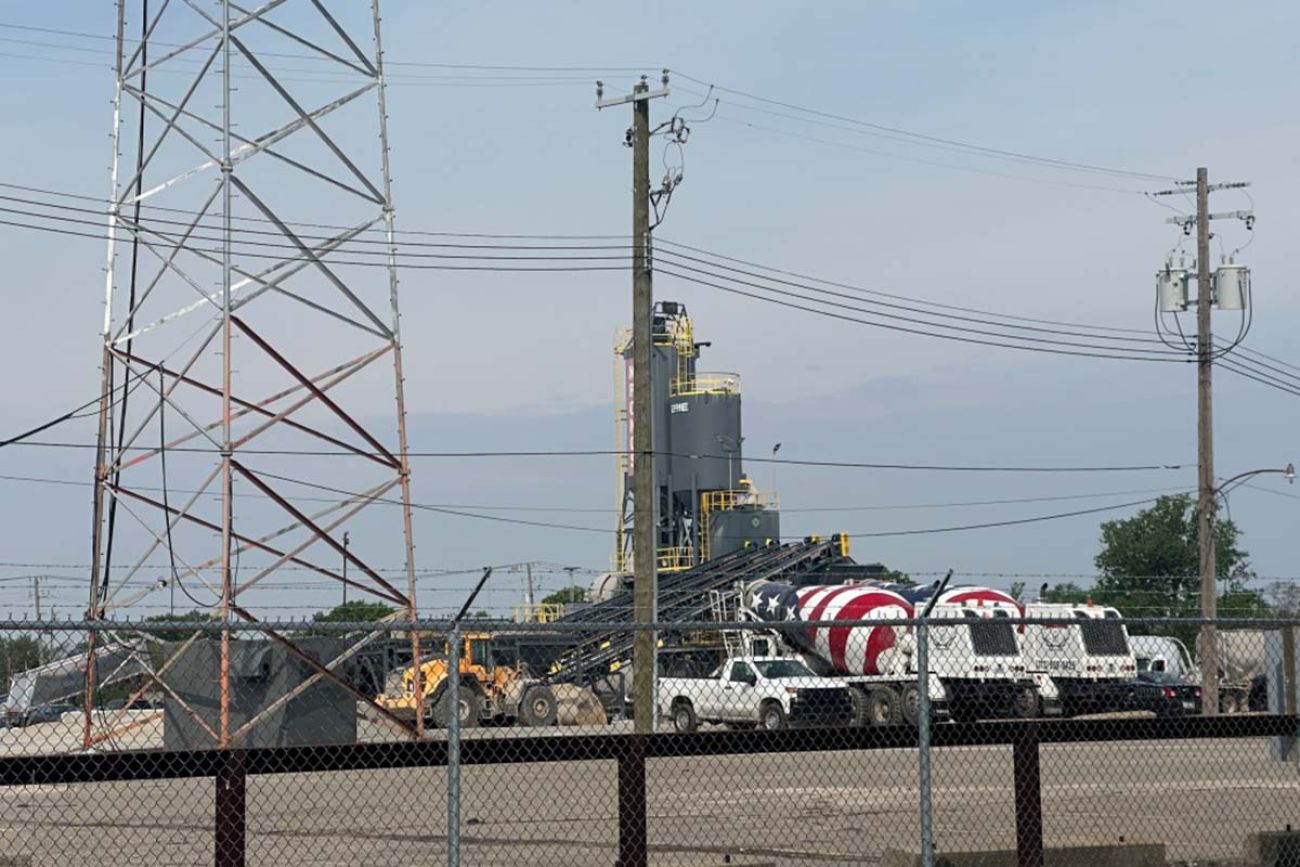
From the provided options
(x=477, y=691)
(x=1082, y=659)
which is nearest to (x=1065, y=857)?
(x=1082, y=659)

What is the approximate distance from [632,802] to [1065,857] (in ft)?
12.0

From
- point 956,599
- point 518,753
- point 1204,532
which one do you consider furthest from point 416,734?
point 1204,532

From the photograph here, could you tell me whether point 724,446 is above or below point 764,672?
above

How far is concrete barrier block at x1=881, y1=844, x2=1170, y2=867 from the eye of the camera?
11.1m

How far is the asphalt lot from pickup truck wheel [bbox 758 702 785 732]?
6.93 metres

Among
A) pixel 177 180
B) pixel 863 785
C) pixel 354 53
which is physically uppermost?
pixel 354 53

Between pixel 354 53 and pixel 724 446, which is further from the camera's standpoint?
pixel 724 446

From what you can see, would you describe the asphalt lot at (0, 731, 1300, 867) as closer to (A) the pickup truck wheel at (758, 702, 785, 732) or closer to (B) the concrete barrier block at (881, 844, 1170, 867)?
(B) the concrete barrier block at (881, 844, 1170, 867)

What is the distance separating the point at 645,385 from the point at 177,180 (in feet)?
30.8

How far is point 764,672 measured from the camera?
34312 mm

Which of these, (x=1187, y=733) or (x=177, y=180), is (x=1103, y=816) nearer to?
(x=1187, y=733)

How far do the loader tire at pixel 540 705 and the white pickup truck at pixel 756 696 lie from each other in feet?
8.72

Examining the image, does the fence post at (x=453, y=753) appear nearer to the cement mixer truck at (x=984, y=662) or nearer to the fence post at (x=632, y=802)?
the fence post at (x=632, y=802)

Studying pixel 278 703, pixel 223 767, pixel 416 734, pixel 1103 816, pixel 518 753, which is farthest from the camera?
pixel 278 703
